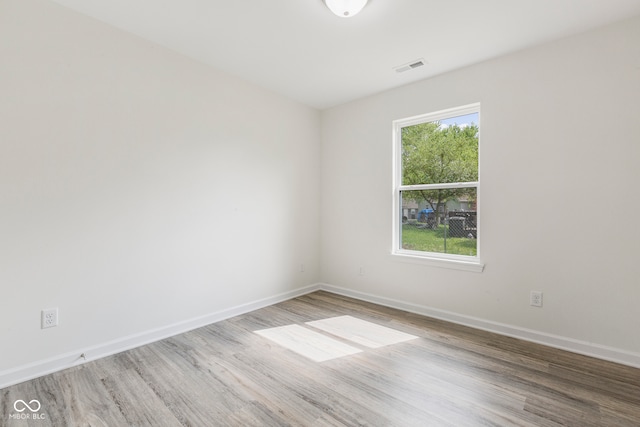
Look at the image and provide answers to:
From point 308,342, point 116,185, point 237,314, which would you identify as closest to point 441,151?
point 308,342

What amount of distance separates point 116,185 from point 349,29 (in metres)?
2.25

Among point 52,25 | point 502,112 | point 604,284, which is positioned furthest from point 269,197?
point 604,284

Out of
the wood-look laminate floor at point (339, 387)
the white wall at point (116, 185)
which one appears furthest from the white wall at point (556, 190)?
the white wall at point (116, 185)

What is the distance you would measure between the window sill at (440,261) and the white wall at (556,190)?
0.06 m

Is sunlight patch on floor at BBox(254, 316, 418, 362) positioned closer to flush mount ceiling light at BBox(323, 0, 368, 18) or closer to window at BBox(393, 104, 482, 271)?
window at BBox(393, 104, 482, 271)

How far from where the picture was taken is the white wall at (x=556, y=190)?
2240 millimetres

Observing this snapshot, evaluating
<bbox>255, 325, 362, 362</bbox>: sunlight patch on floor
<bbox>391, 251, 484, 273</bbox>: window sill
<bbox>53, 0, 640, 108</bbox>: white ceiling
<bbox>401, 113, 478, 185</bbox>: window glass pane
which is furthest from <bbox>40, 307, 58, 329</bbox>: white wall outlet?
<bbox>401, 113, 478, 185</bbox>: window glass pane

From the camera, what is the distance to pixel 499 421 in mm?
1630

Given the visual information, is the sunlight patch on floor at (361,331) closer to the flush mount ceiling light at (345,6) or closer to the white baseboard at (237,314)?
the white baseboard at (237,314)

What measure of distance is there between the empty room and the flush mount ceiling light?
17 millimetres

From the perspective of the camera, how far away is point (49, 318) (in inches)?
82.2

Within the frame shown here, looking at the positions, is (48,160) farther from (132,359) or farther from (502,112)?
(502,112)

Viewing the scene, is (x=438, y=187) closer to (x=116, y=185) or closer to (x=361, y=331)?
(x=361, y=331)

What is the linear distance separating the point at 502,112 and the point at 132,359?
3.79 metres
